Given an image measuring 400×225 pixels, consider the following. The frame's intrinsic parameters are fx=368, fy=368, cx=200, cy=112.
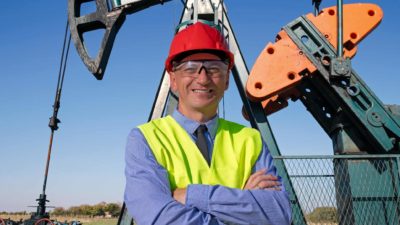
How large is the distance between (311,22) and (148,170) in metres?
3.36

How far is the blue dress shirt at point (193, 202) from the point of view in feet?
4.67

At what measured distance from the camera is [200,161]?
5.41ft

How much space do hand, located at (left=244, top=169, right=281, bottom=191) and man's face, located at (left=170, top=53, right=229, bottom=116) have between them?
0.40 meters

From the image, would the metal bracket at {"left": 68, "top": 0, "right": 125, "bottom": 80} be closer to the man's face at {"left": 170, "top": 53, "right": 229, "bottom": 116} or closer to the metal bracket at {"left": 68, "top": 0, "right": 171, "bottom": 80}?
the metal bracket at {"left": 68, "top": 0, "right": 171, "bottom": 80}

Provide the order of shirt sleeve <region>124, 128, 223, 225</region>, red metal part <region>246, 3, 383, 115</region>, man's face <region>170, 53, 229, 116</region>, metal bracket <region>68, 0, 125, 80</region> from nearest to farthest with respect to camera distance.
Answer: shirt sleeve <region>124, 128, 223, 225</region>, man's face <region>170, 53, 229, 116</region>, metal bracket <region>68, 0, 125, 80</region>, red metal part <region>246, 3, 383, 115</region>

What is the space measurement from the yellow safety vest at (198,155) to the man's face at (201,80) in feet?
0.52

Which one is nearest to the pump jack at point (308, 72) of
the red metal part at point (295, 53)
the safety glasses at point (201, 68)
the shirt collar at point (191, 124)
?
the red metal part at point (295, 53)

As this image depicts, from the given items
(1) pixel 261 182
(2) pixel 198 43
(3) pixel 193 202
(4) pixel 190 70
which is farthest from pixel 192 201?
(2) pixel 198 43

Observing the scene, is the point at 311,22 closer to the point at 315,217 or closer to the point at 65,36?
the point at 315,217

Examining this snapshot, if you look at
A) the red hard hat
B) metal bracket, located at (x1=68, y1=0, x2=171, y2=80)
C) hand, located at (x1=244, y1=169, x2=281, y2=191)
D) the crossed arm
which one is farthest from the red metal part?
the crossed arm

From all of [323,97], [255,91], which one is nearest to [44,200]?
[255,91]

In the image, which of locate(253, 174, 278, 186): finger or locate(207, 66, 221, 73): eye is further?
locate(207, 66, 221, 73): eye

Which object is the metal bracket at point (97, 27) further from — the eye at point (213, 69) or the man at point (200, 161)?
the eye at point (213, 69)

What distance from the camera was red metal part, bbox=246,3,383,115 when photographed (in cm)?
389
